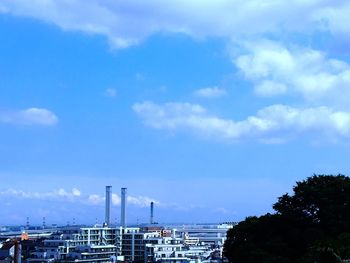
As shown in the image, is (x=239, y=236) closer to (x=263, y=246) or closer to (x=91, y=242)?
(x=263, y=246)

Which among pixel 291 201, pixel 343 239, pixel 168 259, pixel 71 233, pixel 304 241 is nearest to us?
pixel 343 239

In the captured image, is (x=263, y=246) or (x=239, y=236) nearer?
(x=263, y=246)

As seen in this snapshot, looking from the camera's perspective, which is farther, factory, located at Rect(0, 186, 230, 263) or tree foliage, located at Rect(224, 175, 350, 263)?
factory, located at Rect(0, 186, 230, 263)

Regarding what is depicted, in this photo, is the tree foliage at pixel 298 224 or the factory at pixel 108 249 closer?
the tree foliage at pixel 298 224

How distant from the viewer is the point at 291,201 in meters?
40.9

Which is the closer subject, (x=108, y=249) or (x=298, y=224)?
(x=298, y=224)

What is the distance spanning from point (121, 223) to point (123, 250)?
19965 mm

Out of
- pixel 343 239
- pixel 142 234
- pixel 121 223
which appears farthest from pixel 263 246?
pixel 121 223

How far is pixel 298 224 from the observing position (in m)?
39.7

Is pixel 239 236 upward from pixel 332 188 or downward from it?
downward

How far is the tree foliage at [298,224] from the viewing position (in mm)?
37281

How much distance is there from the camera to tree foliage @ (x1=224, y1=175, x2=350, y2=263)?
3728cm

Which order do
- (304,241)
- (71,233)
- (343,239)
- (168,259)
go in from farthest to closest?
(71,233)
(168,259)
(304,241)
(343,239)

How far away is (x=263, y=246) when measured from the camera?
1515 inches
